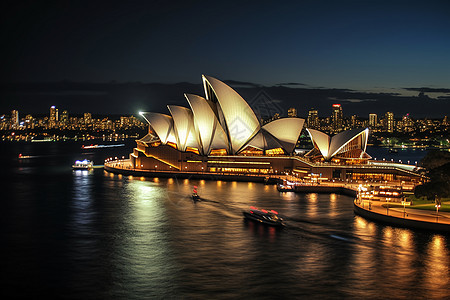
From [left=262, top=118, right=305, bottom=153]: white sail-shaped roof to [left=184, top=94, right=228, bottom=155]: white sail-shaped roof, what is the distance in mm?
6152

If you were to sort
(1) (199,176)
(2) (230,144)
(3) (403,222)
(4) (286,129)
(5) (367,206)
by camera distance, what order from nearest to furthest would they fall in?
(3) (403,222) → (5) (367,206) → (1) (199,176) → (2) (230,144) → (4) (286,129)

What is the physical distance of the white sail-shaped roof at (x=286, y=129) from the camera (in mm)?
58700

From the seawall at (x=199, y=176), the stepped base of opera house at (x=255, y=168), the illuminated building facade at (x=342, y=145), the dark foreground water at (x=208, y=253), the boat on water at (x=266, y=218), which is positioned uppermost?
the illuminated building facade at (x=342, y=145)

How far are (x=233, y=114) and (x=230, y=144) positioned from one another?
164 inches

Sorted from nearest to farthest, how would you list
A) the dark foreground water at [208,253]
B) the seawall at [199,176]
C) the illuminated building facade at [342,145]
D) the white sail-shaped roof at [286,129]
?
Answer: the dark foreground water at [208,253]
the seawall at [199,176]
the illuminated building facade at [342,145]
the white sail-shaped roof at [286,129]

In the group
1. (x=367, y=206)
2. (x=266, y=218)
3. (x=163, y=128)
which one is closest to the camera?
(x=266, y=218)

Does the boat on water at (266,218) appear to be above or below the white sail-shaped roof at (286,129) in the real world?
below

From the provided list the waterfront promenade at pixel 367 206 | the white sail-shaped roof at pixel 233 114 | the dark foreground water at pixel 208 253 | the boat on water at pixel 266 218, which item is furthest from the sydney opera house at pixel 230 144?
the boat on water at pixel 266 218

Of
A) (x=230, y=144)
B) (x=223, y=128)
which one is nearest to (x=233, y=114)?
(x=223, y=128)

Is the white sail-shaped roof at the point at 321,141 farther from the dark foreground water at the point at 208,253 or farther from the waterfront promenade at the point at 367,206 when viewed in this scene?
the dark foreground water at the point at 208,253

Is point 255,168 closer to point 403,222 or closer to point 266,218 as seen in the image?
point 266,218

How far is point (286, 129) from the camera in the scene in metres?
59.2

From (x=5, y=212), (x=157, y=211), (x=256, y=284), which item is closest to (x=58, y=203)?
(x=5, y=212)

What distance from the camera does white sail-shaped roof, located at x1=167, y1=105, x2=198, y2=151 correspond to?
2298 inches
